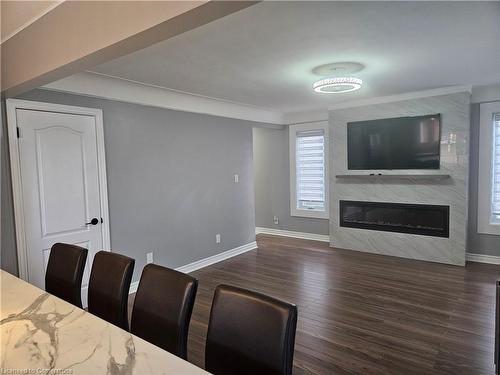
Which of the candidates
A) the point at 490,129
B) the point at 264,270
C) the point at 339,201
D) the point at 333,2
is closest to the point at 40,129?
the point at 333,2

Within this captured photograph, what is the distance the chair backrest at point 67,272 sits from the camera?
2.04 metres

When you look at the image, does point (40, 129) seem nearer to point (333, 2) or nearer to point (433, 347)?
point (333, 2)

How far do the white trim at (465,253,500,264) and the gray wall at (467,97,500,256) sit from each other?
43 mm

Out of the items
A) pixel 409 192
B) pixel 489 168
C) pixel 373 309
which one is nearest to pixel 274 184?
pixel 409 192

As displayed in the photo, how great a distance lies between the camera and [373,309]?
10.6 feet

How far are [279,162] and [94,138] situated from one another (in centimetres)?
389

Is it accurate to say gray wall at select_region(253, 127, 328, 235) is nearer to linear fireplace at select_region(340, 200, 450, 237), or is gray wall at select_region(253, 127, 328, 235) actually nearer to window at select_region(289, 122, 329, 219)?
window at select_region(289, 122, 329, 219)

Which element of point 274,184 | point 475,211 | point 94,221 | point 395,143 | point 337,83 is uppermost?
point 337,83

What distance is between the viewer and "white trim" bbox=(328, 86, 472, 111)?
435 cm

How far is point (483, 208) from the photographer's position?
4547mm

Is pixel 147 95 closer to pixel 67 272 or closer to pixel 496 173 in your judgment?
pixel 67 272

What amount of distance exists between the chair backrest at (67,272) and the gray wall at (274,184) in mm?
4715

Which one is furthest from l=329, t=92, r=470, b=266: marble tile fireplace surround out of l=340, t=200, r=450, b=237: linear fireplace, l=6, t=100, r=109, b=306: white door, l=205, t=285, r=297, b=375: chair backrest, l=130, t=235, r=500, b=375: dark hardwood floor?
l=205, t=285, r=297, b=375: chair backrest

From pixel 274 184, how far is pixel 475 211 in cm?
346
